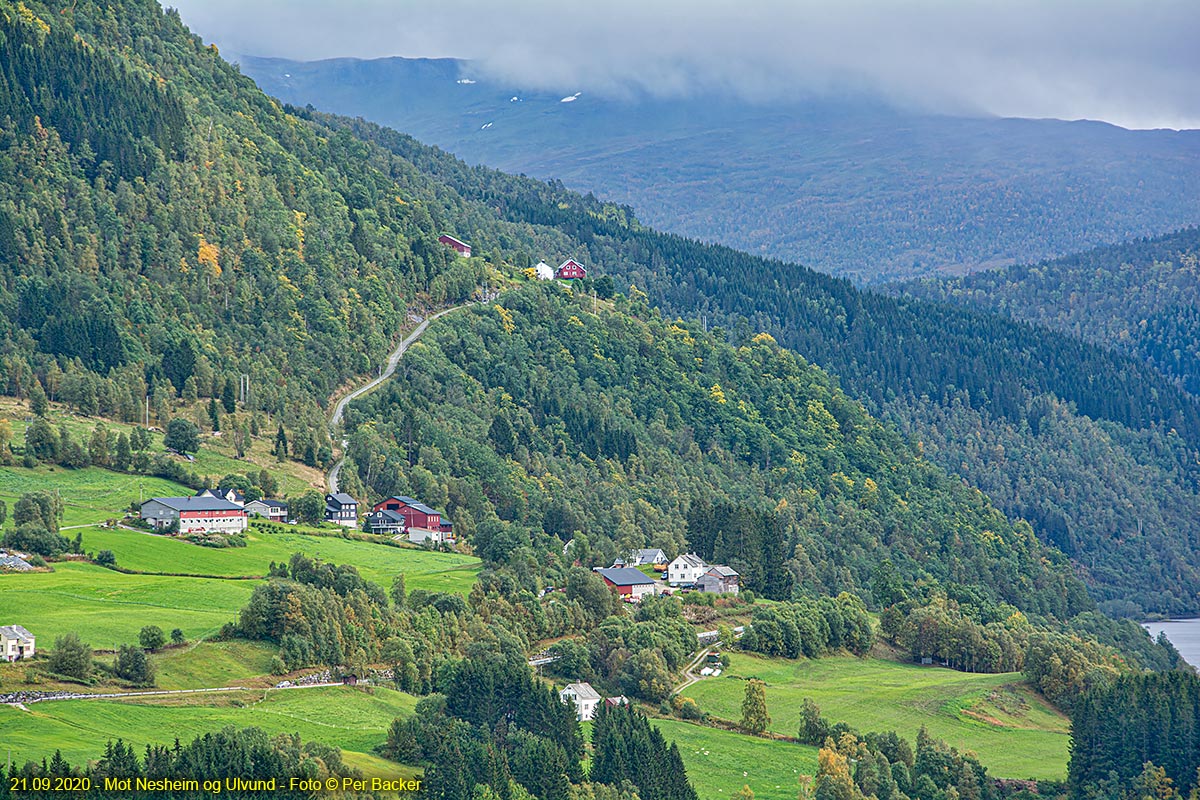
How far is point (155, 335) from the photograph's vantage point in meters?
181

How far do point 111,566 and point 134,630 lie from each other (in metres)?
19.7

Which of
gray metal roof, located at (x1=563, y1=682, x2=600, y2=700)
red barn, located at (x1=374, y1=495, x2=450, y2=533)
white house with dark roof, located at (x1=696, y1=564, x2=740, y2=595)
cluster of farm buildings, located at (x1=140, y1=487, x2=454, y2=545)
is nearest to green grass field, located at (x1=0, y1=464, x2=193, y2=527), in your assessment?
cluster of farm buildings, located at (x1=140, y1=487, x2=454, y2=545)

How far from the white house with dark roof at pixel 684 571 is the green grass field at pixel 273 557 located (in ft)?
59.6

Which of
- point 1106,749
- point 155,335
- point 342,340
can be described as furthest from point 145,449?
point 1106,749

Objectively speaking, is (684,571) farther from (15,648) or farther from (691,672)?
(15,648)

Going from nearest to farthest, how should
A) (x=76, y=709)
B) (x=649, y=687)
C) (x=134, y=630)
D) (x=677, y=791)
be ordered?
(x=76, y=709) < (x=677, y=791) < (x=134, y=630) < (x=649, y=687)

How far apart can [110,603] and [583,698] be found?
3009 cm

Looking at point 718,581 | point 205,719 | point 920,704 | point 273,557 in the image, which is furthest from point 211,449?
point 205,719

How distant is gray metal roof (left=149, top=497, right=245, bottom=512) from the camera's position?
5472 inches

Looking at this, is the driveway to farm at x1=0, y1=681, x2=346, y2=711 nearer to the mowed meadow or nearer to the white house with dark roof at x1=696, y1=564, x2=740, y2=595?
the mowed meadow

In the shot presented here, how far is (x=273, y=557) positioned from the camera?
13400cm

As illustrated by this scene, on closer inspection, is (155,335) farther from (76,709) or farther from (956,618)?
(76,709)

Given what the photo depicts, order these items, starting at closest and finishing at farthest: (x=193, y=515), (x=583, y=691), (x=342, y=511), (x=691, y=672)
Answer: (x=583, y=691), (x=691, y=672), (x=193, y=515), (x=342, y=511)

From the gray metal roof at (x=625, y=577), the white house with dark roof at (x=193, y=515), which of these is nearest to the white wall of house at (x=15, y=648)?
the white house with dark roof at (x=193, y=515)
